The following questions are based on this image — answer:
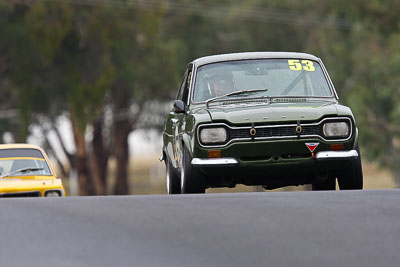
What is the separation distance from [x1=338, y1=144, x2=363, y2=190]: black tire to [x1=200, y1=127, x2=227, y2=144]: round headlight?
1466 millimetres

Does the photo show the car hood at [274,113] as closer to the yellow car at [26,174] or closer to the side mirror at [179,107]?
the side mirror at [179,107]

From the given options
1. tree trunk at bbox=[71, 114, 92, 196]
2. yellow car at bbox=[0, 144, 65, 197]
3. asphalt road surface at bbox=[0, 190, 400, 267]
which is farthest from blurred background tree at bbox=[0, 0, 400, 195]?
asphalt road surface at bbox=[0, 190, 400, 267]

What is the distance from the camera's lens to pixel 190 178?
40.3ft

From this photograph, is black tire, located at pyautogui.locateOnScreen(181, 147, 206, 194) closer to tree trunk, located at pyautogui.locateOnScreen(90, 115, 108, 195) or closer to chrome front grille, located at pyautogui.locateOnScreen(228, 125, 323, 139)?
chrome front grille, located at pyautogui.locateOnScreen(228, 125, 323, 139)

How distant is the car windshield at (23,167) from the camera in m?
15.3

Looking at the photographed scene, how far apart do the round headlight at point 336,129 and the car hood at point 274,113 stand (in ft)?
0.35

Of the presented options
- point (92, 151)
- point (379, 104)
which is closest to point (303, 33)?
point (379, 104)

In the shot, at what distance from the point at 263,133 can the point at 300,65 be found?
71.8 inches

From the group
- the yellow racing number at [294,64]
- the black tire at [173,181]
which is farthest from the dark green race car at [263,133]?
the black tire at [173,181]

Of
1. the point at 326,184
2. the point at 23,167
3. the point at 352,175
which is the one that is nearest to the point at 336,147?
the point at 352,175

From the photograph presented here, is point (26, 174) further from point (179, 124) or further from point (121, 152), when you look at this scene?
point (121, 152)

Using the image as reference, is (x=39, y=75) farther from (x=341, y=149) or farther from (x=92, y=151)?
(x=341, y=149)

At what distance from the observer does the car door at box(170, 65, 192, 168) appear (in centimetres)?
1302

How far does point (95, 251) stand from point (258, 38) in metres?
54.9
